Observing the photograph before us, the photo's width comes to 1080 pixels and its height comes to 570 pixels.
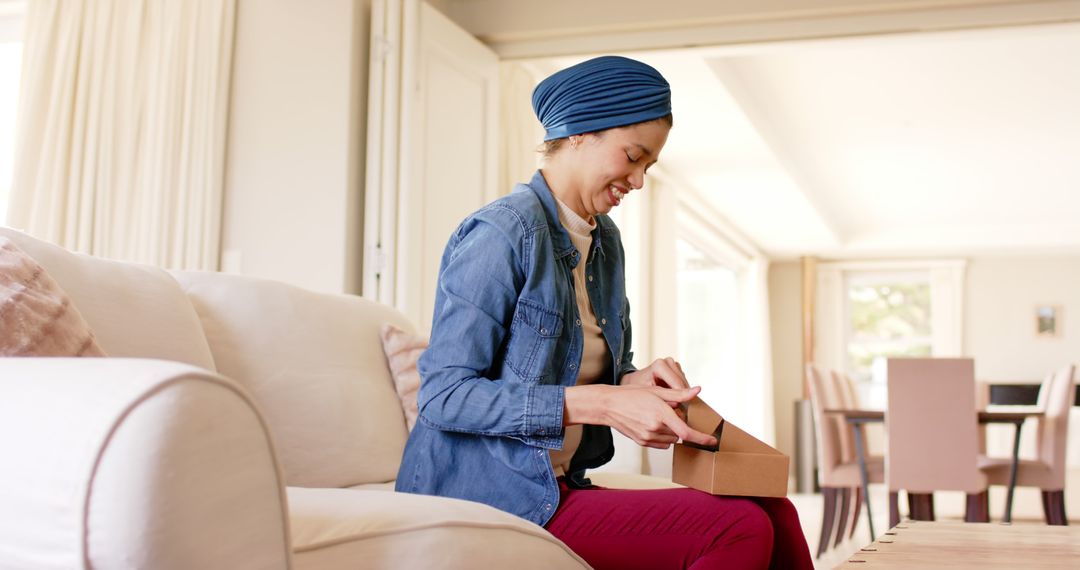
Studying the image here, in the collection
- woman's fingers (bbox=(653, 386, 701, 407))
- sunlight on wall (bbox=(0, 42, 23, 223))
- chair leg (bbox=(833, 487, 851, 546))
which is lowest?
chair leg (bbox=(833, 487, 851, 546))

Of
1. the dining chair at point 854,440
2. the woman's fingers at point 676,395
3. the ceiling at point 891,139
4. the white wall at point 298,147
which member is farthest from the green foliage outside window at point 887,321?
the woman's fingers at point 676,395

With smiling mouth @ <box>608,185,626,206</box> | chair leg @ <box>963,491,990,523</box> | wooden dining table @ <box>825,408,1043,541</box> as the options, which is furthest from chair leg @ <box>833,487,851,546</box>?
smiling mouth @ <box>608,185,626,206</box>

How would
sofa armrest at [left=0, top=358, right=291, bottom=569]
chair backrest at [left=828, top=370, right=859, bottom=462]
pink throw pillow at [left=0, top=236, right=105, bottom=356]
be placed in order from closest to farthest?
1. sofa armrest at [left=0, top=358, right=291, bottom=569]
2. pink throw pillow at [left=0, top=236, right=105, bottom=356]
3. chair backrest at [left=828, top=370, right=859, bottom=462]

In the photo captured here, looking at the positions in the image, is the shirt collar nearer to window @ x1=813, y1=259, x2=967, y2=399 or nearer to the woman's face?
the woman's face

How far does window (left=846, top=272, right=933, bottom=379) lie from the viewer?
10672mm

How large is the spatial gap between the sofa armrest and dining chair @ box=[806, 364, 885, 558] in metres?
4.69

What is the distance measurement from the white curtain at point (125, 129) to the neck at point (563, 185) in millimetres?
2383

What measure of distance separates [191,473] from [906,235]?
10128 millimetres

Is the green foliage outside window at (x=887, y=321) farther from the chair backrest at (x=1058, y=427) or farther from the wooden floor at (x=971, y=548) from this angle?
the wooden floor at (x=971, y=548)

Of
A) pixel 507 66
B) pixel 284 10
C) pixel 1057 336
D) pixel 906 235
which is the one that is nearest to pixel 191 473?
pixel 284 10

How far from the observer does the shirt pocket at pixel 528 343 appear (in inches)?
54.8

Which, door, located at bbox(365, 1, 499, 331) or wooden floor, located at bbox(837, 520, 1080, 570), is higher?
door, located at bbox(365, 1, 499, 331)

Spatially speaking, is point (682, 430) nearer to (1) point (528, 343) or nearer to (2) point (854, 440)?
(1) point (528, 343)

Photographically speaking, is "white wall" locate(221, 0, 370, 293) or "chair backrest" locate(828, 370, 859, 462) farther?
"chair backrest" locate(828, 370, 859, 462)
